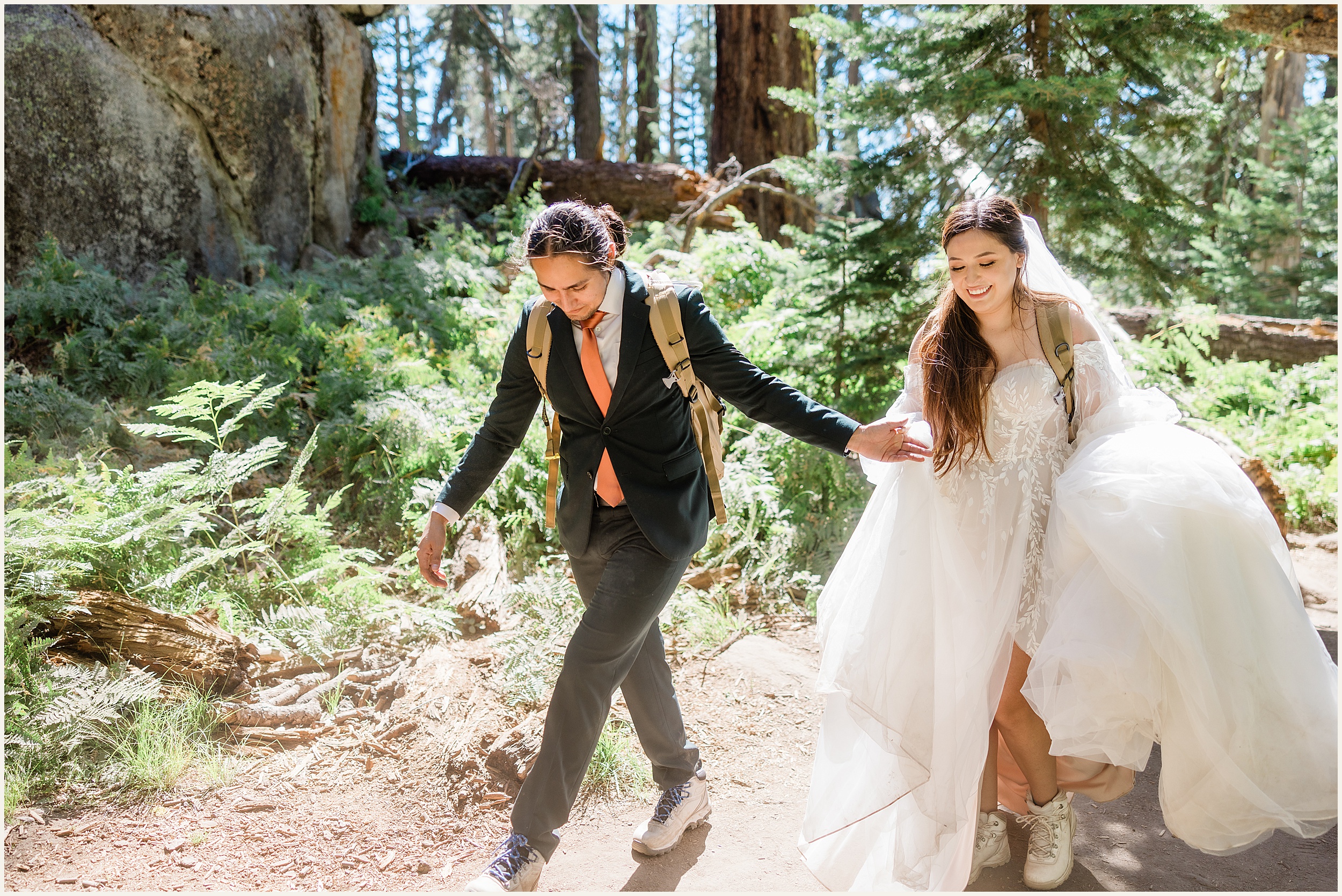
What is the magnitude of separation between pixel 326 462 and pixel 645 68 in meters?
12.0

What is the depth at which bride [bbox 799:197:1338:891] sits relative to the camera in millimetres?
2604

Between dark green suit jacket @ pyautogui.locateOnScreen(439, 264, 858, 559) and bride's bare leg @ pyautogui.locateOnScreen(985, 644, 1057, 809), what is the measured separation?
105 centimetres

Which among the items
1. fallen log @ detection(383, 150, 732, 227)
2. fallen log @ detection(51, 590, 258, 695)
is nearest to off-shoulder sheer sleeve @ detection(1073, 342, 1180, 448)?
fallen log @ detection(51, 590, 258, 695)

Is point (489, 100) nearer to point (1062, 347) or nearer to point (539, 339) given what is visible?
point (539, 339)

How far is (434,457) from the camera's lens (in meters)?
5.98

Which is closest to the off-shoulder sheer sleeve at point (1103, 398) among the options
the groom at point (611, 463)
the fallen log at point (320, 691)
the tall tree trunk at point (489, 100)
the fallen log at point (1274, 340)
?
the groom at point (611, 463)

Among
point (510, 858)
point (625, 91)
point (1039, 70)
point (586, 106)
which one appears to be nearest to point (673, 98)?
point (625, 91)

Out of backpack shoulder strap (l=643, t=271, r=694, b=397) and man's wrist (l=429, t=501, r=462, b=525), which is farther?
man's wrist (l=429, t=501, r=462, b=525)

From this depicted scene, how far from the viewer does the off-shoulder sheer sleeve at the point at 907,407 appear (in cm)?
321

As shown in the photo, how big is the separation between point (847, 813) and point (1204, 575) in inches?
57.4

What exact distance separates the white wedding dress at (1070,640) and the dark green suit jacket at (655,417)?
0.59m

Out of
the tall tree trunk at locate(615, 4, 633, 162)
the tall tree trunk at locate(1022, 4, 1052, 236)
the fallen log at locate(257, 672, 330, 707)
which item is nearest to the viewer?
the fallen log at locate(257, 672, 330, 707)

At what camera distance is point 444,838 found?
11.3 feet

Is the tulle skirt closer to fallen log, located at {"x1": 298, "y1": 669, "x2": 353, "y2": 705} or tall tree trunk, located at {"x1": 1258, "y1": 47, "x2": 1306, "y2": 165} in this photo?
fallen log, located at {"x1": 298, "y1": 669, "x2": 353, "y2": 705}
